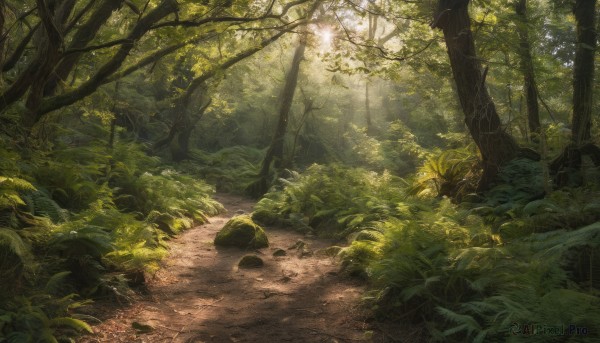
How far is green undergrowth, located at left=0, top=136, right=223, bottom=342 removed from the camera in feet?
12.9

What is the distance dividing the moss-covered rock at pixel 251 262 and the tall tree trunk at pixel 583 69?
594 centimetres

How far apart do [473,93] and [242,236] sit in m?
5.57

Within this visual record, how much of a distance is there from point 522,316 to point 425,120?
821 inches

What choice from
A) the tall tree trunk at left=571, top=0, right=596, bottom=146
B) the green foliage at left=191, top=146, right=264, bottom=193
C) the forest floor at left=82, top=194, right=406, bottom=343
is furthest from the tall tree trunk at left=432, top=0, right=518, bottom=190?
the green foliage at left=191, top=146, right=264, bottom=193

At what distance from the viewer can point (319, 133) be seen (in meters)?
27.1

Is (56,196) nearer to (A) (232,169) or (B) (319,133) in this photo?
(A) (232,169)

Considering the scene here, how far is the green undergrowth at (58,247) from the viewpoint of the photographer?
3945 mm

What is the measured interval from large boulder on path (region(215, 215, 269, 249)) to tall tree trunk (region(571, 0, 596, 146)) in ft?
20.4

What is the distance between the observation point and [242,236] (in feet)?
28.8

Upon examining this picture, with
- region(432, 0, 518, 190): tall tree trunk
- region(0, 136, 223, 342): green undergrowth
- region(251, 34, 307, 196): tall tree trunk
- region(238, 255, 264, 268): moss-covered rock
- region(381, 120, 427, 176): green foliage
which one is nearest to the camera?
region(0, 136, 223, 342): green undergrowth

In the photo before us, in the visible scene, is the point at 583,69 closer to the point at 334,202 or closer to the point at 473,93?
the point at 473,93

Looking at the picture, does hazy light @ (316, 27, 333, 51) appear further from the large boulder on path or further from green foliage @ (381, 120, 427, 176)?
green foliage @ (381, 120, 427, 176)

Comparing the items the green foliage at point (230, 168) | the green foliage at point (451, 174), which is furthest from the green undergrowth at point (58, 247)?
the green foliage at point (230, 168)

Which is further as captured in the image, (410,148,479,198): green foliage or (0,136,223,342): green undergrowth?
(410,148,479,198): green foliage
